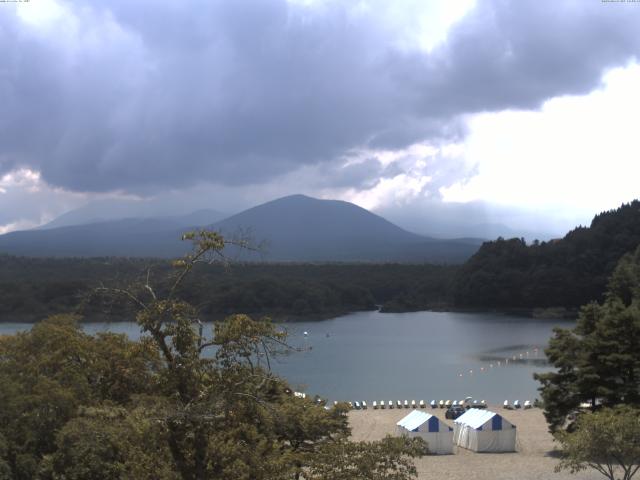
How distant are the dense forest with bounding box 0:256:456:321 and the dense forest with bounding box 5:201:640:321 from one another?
10 centimetres

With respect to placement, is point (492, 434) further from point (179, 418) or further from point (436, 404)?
point (179, 418)

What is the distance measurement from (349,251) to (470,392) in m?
157

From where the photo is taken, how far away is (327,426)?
10062 mm

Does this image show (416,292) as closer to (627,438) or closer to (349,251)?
(627,438)

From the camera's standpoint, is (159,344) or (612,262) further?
(612,262)

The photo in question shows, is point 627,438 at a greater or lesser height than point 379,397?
greater

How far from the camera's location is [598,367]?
14.1 m

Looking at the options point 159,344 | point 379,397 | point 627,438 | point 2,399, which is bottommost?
point 379,397

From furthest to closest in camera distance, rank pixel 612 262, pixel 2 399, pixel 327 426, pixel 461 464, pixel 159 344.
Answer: pixel 612 262, pixel 461 464, pixel 327 426, pixel 2 399, pixel 159 344

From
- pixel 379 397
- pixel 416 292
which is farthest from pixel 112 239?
pixel 379 397

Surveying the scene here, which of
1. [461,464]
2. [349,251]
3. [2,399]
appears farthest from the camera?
[349,251]

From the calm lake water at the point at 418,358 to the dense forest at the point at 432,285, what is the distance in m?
4.44

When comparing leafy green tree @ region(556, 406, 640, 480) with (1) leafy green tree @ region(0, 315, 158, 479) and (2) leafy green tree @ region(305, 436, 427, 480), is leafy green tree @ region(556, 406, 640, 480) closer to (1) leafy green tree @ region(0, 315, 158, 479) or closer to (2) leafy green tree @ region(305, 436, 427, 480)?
(2) leafy green tree @ region(305, 436, 427, 480)

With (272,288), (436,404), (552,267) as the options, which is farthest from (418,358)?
(552,267)
